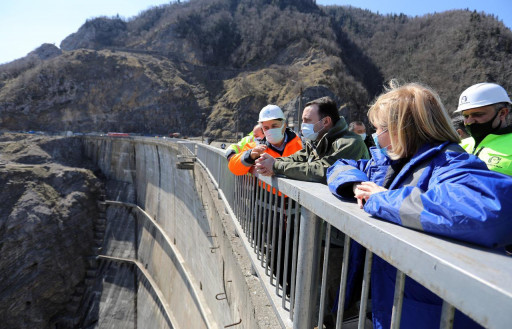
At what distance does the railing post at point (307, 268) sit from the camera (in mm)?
1497

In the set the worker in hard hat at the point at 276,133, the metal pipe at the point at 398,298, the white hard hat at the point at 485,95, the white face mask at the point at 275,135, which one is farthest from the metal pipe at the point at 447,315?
the white face mask at the point at 275,135

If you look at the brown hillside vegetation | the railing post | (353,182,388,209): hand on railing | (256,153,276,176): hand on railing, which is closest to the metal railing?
the railing post

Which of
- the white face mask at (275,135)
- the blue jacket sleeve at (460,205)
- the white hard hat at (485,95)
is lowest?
the blue jacket sleeve at (460,205)

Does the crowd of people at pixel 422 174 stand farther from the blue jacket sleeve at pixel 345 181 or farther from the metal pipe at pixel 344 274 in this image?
the metal pipe at pixel 344 274

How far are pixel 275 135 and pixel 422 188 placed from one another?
2153 millimetres

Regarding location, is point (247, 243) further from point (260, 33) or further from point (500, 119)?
point (260, 33)

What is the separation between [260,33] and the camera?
6153 centimetres

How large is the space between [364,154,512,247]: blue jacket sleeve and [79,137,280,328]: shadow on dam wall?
5.05ft

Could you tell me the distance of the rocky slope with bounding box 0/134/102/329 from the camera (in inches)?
696

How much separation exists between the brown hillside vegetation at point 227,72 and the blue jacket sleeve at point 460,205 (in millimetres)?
36138

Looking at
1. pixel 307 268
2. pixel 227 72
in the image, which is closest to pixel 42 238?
pixel 307 268

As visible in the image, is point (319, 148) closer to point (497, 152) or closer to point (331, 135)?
point (331, 135)

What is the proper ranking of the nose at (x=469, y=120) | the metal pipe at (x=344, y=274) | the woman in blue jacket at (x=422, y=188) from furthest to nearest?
the nose at (x=469, y=120), the metal pipe at (x=344, y=274), the woman in blue jacket at (x=422, y=188)

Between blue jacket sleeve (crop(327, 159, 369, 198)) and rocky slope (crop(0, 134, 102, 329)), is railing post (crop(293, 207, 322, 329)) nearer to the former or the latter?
blue jacket sleeve (crop(327, 159, 369, 198))
